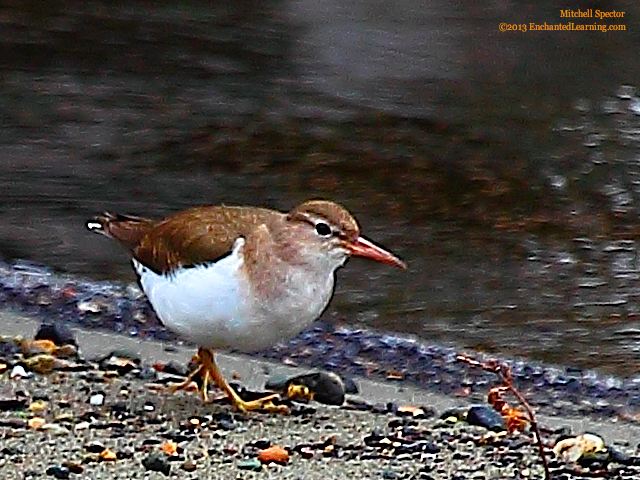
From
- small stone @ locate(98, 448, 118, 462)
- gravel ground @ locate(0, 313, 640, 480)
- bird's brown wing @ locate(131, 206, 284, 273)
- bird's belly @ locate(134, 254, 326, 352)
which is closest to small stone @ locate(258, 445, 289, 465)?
gravel ground @ locate(0, 313, 640, 480)

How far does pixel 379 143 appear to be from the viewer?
385 inches

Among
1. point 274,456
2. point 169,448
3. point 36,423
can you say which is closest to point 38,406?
point 36,423

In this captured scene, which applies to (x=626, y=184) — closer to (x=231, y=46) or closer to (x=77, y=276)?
(x=77, y=276)

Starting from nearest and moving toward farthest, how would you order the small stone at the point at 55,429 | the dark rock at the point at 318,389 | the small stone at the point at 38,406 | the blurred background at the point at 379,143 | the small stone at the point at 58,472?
the small stone at the point at 58,472 < the small stone at the point at 55,429 < the small stone at the point at 38,406 < the dark rock at the point at 318,389 < the blurred background at the point at 379,143

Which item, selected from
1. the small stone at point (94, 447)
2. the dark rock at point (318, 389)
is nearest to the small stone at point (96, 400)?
the small stone at point (94, 447)

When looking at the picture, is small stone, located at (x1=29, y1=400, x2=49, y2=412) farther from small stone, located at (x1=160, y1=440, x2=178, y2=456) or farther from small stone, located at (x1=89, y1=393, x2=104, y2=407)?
small stone, located at (x1=160, y1=440, x2=178, y2=456)

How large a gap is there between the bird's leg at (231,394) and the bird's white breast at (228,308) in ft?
0.70

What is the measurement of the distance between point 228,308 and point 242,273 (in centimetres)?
14

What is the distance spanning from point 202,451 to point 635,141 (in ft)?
18.8

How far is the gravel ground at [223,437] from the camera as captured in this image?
4578 millimetres

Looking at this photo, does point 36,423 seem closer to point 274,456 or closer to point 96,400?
point 96,400

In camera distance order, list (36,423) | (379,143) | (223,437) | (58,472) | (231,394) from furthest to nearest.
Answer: (379,143)
(231,394)
(223,437)
(36,423)
(58,472)

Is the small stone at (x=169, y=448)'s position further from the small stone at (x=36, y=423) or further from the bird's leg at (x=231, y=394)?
the bird's leg at (x=231, y=394)

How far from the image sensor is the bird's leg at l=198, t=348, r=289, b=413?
5.44 meters
